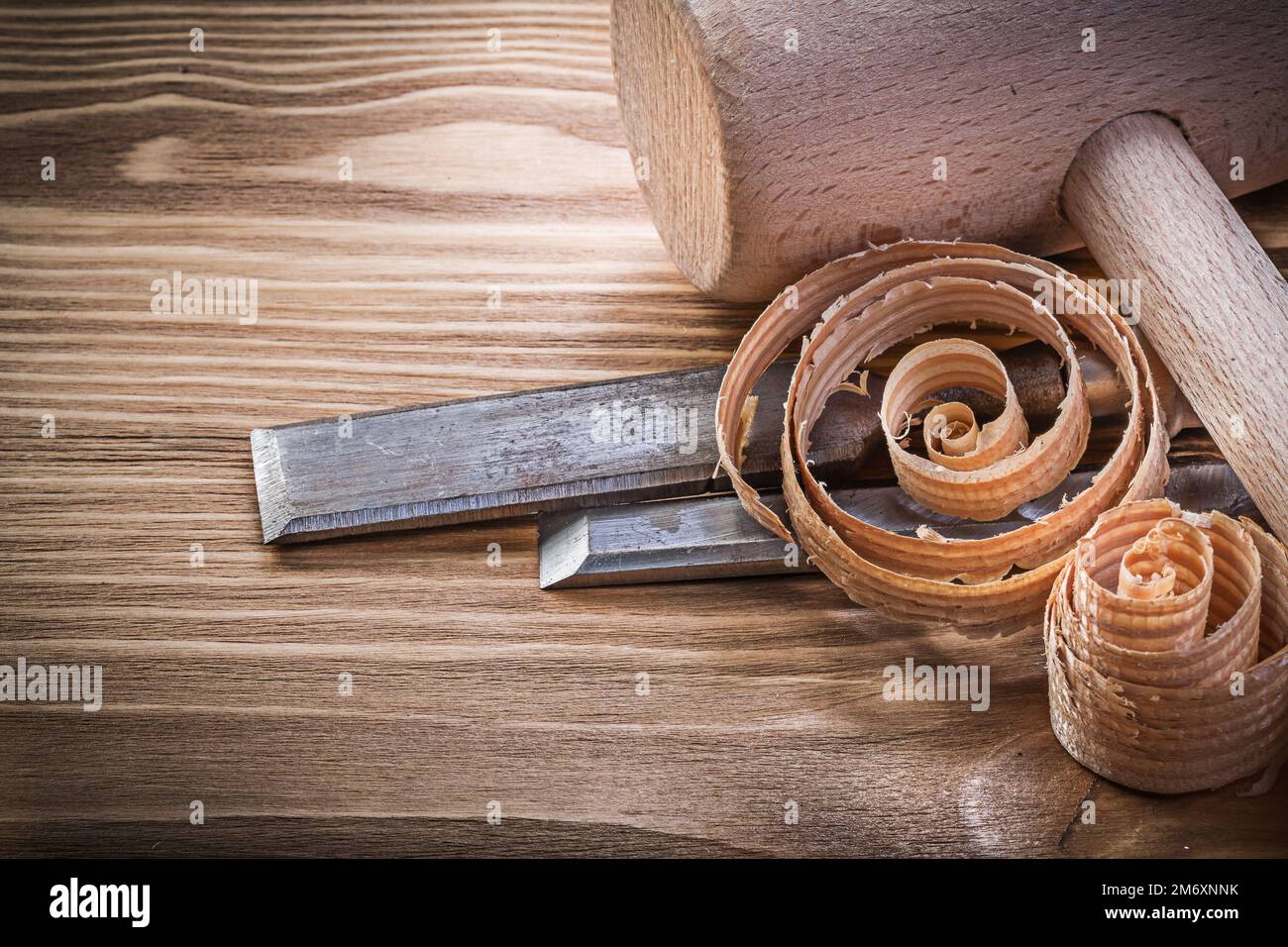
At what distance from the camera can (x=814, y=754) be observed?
44.1 inches

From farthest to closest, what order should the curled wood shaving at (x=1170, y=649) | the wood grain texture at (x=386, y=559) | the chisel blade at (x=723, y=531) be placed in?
the chisel blade at (x=723, y=531) → the wood grain texture at (x=386, y=559) → the curled wood shaving at (x=1170, y=649)

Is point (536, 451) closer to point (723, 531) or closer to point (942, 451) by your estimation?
point (723, 531)

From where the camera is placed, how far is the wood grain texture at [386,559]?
110 centimetres

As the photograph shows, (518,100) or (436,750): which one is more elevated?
(518,100)

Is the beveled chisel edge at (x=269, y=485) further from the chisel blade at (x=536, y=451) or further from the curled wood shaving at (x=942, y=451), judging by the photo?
the curled wood shaving at (x=942, y=451)

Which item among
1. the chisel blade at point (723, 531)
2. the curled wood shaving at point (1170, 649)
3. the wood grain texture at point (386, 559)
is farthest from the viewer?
the chisel blade at point (723, 531)

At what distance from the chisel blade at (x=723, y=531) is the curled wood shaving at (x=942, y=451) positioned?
2 centimetres

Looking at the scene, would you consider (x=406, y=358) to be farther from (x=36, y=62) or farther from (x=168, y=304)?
(x=36, y=62)

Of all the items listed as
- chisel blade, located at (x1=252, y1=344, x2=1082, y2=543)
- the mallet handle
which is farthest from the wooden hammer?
chisel blade, located at (x1=252, y1=344, x2=1082, y2=543)

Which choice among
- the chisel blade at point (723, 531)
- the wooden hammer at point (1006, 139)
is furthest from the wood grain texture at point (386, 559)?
the wooden hammer at point (1006, 139)

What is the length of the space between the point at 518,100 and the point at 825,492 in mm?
778

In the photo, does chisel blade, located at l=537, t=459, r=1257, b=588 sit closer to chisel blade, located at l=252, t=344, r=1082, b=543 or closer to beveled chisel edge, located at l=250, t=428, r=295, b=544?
chisel blade, located at l=252, t=344, r=1082, b=543

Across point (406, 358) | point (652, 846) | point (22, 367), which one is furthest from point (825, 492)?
point (22, 367)

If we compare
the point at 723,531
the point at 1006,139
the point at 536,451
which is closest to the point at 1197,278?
the point at 1006,139
